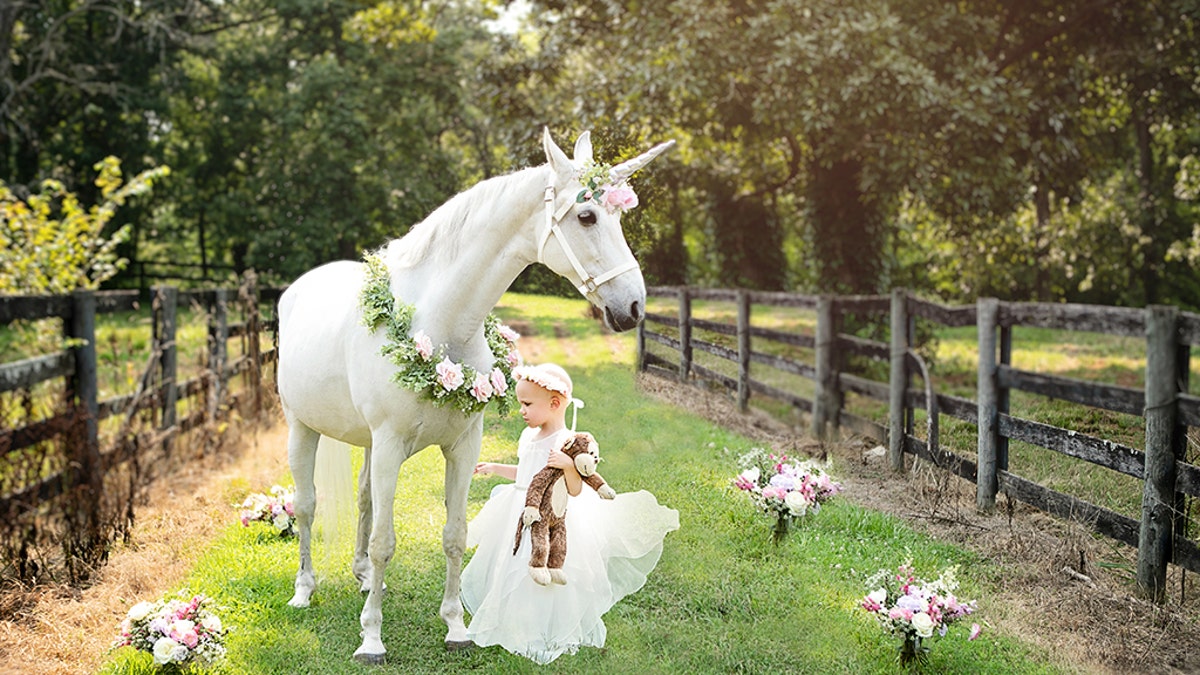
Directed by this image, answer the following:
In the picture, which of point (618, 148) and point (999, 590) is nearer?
point (999, 590)

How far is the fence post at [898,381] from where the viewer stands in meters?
6.23

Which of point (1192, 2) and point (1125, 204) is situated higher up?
point (1192, 2)

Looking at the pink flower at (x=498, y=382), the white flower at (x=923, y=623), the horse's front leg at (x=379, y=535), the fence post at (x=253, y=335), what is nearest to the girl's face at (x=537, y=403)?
the pink flower at (x=498, y=382)

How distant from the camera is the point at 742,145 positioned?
12.9 metres

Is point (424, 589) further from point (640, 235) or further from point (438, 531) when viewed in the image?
point (640, 235)

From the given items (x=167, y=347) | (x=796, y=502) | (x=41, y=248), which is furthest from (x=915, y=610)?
(x=41, y=248)

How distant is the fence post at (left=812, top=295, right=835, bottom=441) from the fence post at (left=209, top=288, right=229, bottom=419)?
582cm

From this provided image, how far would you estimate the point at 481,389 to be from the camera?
382 cm

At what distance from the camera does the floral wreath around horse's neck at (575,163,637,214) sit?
338 centimetres

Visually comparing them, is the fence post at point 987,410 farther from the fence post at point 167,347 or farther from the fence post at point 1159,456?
the fence post at point 167,347

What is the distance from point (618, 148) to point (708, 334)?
3.78 ft

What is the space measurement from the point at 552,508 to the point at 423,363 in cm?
77

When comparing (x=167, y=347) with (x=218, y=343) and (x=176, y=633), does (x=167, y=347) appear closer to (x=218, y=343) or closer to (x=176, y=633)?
(x=218, y=343)

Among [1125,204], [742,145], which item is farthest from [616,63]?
[1125,204]
